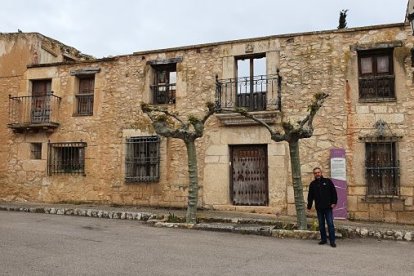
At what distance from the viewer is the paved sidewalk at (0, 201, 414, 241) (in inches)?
347

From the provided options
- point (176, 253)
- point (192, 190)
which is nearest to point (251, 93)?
point (192, 190)

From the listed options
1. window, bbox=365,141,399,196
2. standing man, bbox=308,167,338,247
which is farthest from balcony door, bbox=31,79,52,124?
window, bbox=365,141,399,196

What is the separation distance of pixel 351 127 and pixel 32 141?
423 inches

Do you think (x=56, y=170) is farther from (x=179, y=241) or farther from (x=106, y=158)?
(x=179, y=241)

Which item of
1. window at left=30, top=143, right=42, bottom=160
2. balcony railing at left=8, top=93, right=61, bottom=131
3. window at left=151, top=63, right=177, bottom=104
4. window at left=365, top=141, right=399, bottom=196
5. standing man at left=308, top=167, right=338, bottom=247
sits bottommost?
standing man at left=308, top=167, right=338, bottom=247

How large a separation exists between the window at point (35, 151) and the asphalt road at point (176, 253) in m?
5.73

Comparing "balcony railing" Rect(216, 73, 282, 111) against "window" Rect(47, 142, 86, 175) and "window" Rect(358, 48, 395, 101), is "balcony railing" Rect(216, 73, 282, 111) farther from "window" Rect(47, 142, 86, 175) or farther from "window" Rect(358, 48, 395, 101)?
"window" Rect(47, 142, 86, 175)

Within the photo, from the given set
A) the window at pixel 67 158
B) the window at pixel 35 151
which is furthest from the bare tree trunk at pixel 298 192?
the window at pixel 35 151

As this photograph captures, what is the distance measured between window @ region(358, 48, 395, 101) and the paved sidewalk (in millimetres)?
3480

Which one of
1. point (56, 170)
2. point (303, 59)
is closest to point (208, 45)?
point (303, 59)

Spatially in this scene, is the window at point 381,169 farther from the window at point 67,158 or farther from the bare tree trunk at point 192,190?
the window at point 67,158

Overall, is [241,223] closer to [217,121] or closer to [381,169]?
[217,121]

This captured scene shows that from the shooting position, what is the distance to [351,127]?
1128 cm

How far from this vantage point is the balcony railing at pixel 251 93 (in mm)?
12039
